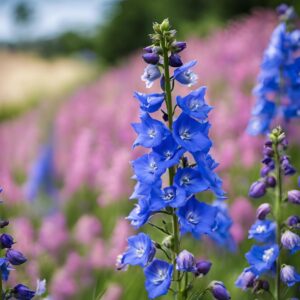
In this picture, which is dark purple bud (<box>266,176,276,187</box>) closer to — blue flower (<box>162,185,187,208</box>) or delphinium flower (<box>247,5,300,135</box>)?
blue flower (<box>162,185,187,208</box>)

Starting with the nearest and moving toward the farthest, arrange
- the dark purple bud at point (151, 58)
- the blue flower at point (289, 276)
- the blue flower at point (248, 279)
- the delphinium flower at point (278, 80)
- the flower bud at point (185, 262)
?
the flower bud at point (185, 262) < the dark purple bud at point (151, 58) < the blue flower at point (289, 276) < the blue flower at point (248, 279) < the delphinium flower at point (278, 80)

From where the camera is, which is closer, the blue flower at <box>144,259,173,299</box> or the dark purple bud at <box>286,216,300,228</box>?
the blue flower at <box>144,259,173,299</box>

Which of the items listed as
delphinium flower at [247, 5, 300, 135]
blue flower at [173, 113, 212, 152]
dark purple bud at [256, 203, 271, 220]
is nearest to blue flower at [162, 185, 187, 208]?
blue flower at [173, 113, 212, 152]

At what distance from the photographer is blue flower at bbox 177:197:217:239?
1798 mm

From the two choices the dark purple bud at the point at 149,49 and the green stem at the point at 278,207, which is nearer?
the dark purple bud at the point at 149,49

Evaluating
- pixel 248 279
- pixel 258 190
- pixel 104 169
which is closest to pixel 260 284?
pixel 248 279

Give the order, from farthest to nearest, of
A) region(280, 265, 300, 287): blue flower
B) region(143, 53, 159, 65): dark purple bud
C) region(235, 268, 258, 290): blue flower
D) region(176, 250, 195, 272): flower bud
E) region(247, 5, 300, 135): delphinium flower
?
region(247, 5, 300, 135): delphinium flower
region(235, 268, 258, 290): blue flower
region(280, 265, 300, 287): blue flower
region(143, 53, 159, 65): dark purple bud
region(176, 250, 195, 272): flower bud

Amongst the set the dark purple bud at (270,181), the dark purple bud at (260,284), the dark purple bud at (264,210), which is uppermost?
the dark purple bud at (270,181)

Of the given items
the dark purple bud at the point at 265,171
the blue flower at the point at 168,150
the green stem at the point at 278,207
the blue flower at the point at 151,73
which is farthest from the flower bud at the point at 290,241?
the blue flower at the point at 151,73

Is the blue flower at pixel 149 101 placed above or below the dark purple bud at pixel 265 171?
above

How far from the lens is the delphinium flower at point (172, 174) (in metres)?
1.77

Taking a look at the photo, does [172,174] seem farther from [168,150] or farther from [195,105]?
[195,105]

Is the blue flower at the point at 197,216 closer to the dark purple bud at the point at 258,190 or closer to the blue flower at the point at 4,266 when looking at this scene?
the dark purple bud at the point at 258,190

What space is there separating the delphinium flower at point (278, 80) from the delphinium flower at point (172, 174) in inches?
54.2
